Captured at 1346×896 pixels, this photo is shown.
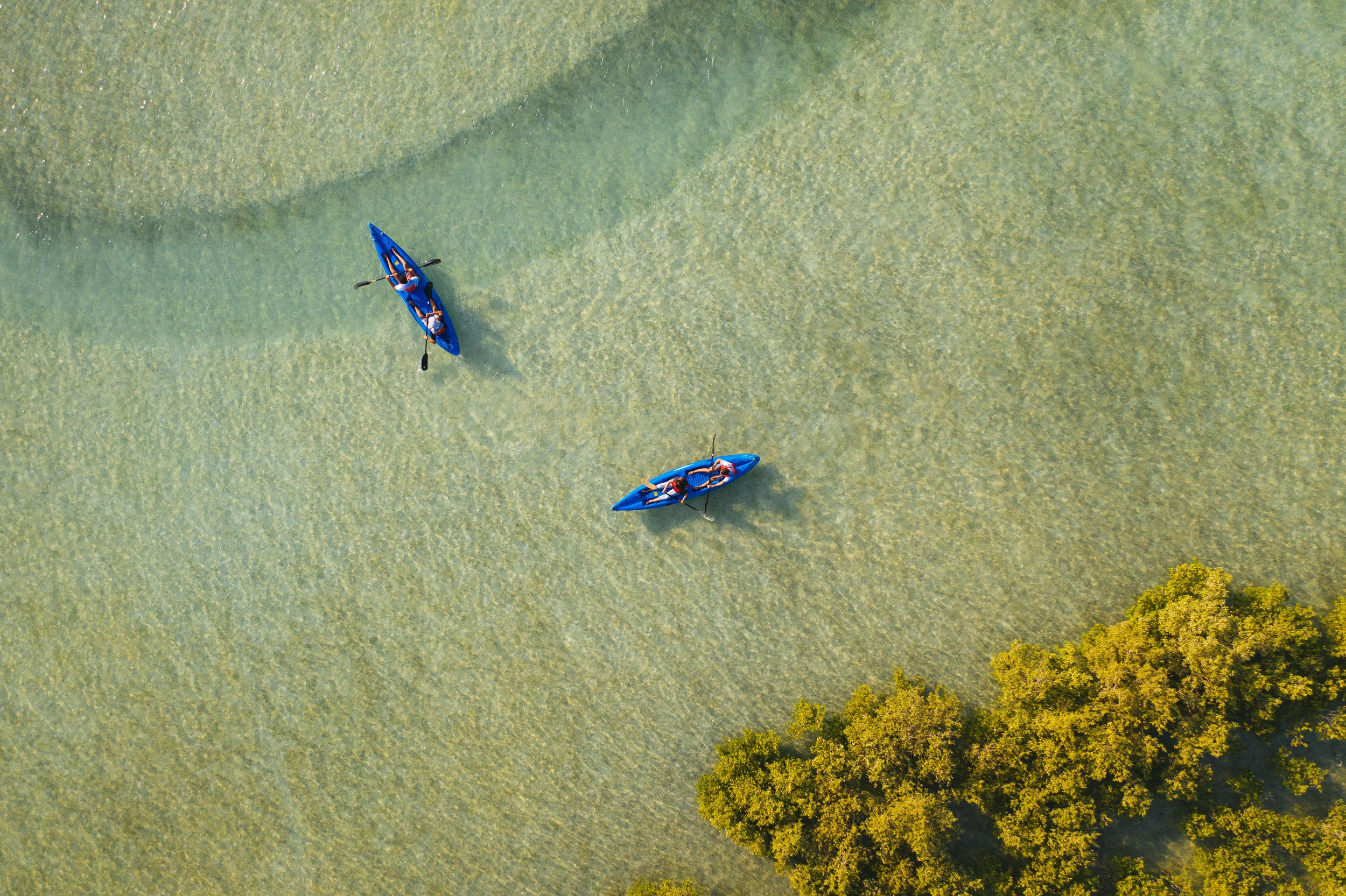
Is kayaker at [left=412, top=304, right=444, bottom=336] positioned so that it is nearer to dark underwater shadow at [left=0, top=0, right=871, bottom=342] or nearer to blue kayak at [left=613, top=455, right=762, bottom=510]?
dark underwater shadow at [left=0, top=0, right=871, bottom=342]

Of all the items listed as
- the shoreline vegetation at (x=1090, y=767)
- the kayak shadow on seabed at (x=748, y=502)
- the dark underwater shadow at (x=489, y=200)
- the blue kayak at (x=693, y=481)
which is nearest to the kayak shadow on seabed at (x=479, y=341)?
the dark underwater shadow at (x=489, y=200)

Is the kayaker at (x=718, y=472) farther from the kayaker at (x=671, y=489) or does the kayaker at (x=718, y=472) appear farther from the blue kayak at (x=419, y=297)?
the blue kayak at (x=419, y=297)

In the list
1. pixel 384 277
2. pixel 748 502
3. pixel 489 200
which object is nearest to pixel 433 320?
pixel 384 277

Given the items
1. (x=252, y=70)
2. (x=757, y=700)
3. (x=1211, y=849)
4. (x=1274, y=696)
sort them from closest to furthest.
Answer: (x=1274, y=696)
(x=1211, y=849)
(x=757, y=700)
(x=252, y=70)

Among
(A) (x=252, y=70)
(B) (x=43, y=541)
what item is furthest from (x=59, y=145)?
(B) (x=43, y=541)

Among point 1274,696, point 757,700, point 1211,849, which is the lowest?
point 1211,849

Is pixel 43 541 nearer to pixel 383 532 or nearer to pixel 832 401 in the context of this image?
pixel 383 532
